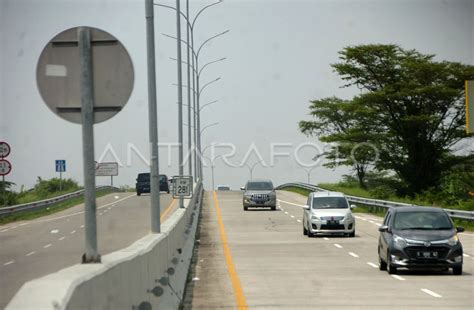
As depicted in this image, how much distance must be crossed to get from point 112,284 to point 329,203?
1230 inches

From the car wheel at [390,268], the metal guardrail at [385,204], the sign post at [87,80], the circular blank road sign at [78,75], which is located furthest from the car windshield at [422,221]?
the metal guardrail at [385,204]

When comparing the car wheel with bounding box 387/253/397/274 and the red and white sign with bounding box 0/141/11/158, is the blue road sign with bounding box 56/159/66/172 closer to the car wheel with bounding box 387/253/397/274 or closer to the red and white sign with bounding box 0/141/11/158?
the red and white sign with bounding box 0/141/11/158

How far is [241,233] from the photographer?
40.9 metres

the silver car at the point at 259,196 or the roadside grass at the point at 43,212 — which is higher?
the silver car at the point at 259,196

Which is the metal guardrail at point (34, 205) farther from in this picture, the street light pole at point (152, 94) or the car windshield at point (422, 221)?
the car windshield at point (422, 221)

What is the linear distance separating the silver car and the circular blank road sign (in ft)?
166

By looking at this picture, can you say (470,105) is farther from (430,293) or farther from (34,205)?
(430,293)

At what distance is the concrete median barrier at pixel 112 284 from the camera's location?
248 inches

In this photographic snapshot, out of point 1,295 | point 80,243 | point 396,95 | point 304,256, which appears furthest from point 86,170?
point 396,95

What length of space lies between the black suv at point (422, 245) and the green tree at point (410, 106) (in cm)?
5166

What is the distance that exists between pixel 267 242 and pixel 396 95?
4276 cm

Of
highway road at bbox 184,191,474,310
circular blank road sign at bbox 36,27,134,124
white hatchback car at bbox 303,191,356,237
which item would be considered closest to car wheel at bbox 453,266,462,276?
highway road at bbox 184,191,474,310

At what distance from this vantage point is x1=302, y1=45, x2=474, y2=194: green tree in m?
75.8

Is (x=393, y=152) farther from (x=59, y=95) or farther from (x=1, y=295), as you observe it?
(x=59, y=95)
